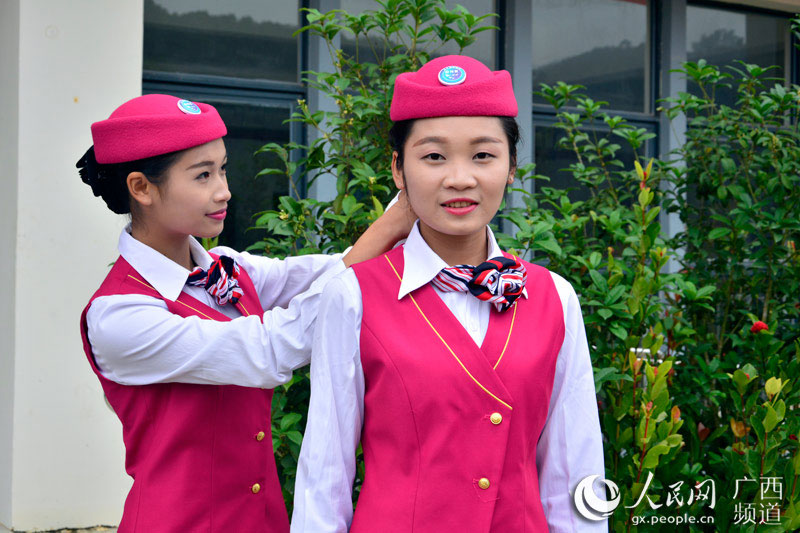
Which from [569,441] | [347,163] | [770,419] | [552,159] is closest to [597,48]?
[552,159]

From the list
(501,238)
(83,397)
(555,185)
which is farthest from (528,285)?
(555,185)

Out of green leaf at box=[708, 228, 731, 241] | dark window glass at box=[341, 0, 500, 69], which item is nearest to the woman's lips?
green leaf at box=[708, 228, 731, 241]

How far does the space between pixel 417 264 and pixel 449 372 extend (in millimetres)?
207

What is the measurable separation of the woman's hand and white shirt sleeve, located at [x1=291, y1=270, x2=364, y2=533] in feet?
0.76

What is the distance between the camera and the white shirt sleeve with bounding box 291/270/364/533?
4.38 feet

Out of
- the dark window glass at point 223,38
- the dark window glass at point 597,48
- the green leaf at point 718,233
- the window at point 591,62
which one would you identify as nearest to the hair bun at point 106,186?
the green leaf at point 718,233

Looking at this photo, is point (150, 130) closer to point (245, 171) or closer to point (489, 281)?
point (489, 281)

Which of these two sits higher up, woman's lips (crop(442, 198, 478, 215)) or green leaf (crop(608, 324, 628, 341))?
woman's lips (crop(442, 198, 478, 215))

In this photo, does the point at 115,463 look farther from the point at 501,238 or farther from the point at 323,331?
the point at 323,331

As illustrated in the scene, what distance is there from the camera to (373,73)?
266 cm

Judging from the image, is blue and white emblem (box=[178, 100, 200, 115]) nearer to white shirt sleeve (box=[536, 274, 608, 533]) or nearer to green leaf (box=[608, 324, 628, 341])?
white shirt sleeve (box=[536, 274, 608, 533])

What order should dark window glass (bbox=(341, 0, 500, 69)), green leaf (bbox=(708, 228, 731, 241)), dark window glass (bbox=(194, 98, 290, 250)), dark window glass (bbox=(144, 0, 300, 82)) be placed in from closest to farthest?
1. green leaf (bbox=(708, 228, 731, 241))
2. dark window glass (bbox=(144, 0, 300, 82))
3. dark window glass (bbox=(194, 98, 290, 250))
4. dark window glass (bbox=(341, 0, 500, 69))

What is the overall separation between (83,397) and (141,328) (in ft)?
6.71

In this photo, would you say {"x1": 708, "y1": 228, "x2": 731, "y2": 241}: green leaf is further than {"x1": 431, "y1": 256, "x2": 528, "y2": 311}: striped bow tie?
Yes
